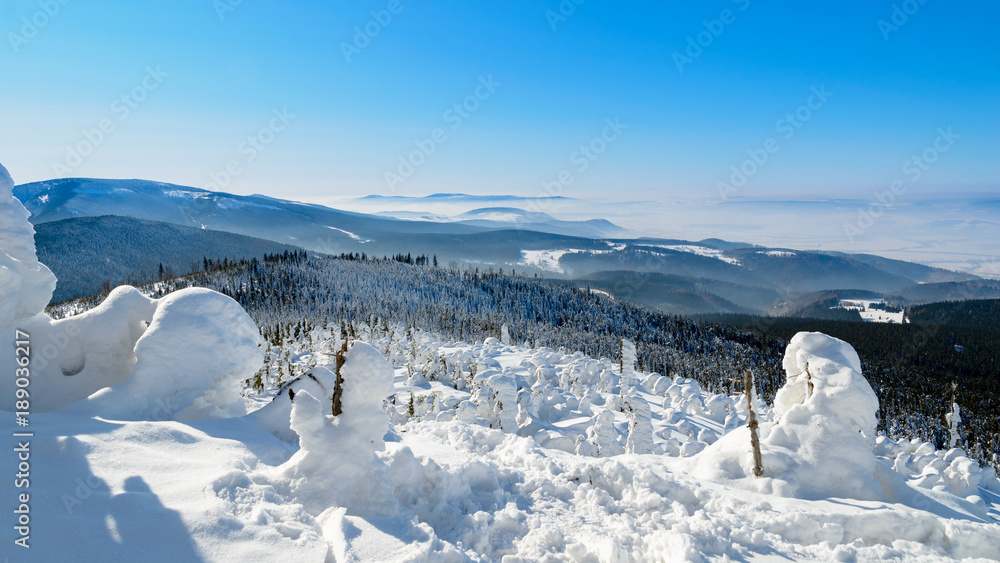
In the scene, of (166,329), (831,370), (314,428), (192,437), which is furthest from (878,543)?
(166,329)

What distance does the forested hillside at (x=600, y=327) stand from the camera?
314 feet

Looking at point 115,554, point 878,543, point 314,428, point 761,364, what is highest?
point 314,428

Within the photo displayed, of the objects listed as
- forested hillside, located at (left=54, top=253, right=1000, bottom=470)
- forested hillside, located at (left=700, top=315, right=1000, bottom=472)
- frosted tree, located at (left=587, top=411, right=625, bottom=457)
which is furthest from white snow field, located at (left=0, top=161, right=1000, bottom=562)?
forested hillside, located at (left=700, top=315, right=1000, bottom=472)

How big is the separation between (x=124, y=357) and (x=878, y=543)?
21.2m

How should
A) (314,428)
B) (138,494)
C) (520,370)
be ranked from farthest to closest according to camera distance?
(520,370) → (314,428) → (138,494)

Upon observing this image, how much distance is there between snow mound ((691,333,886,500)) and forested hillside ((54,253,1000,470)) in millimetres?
68020

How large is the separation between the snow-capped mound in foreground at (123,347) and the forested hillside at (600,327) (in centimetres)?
6541

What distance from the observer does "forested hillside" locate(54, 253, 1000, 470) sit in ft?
314

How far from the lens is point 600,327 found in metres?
142

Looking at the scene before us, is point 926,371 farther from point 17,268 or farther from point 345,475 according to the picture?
point 17,268

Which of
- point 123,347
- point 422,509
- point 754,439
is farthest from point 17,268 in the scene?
point 754,439

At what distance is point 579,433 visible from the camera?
82.2 feet

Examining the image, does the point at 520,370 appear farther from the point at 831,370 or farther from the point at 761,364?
the point at 761,364

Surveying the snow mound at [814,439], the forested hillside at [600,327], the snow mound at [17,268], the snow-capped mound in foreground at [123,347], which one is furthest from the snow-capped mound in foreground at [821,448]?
the forested hillside at [600,327]
